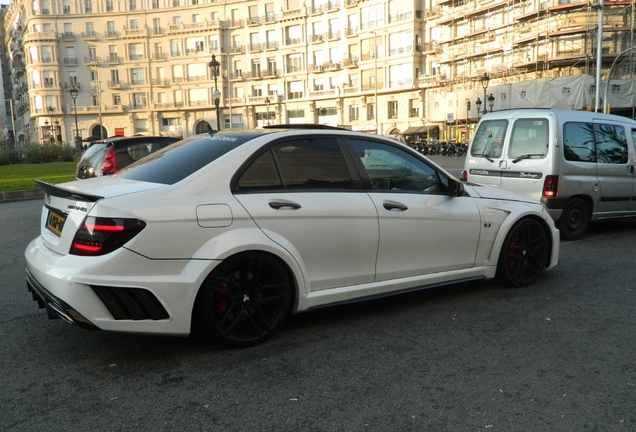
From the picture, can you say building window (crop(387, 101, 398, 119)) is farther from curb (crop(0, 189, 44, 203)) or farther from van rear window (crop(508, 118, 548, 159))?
van rear window (crop(508, 118, 548, 159))

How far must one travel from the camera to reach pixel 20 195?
15.8 m

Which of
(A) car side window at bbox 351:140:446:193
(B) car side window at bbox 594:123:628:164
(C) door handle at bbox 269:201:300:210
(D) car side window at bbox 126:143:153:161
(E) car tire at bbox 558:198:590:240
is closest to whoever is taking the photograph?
(C) door handle at bbox 269:201:300:210

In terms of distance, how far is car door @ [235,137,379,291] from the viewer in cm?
398

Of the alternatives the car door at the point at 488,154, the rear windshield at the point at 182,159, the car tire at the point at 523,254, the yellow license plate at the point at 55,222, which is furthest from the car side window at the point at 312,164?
the car door at the point at 488,154

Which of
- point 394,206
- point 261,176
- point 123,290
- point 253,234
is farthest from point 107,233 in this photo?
point 394,206

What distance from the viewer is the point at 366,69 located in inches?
2522

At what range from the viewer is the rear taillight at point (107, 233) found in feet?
11.4

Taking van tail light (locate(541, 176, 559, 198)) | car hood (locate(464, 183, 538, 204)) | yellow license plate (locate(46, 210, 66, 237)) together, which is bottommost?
van tail light (locate(541, 176, 559, 198))

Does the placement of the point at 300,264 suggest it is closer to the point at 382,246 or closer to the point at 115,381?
the point at 382,246

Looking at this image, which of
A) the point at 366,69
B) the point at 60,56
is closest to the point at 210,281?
the point at 366,69

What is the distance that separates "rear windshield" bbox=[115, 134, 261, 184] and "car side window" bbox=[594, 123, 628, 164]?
6.13 meters

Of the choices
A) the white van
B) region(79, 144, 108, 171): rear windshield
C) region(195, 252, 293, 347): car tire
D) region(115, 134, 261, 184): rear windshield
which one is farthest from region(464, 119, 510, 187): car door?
region(79, 144, 108, 171): rear windshield

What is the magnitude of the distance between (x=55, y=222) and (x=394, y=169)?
2.56 meters

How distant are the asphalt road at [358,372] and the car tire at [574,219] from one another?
3138mm
